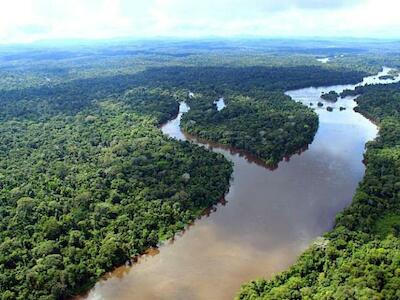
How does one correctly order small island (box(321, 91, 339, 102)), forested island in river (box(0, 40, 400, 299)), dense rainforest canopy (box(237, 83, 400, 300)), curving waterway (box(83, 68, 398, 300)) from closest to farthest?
dense rainforest canopy (box(237, 83, 400, 300))
forested island in river (box(0, 40, 400, 299))
curving waterway (box(83, 68, 398, 300))
small island (box(321, 91, 339, 102))

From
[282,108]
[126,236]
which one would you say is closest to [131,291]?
[126,236]

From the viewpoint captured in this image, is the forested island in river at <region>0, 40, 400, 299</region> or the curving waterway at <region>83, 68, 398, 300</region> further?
the curving waterway at <region>83, 68, 398, 300</region>

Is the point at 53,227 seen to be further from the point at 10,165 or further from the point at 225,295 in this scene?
the point at 10,165

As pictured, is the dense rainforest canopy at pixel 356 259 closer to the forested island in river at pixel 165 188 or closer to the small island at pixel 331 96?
the forested island in river at pixel 165 188

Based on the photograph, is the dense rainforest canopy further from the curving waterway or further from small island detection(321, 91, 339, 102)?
small island detection(321, 91, 339, 102)

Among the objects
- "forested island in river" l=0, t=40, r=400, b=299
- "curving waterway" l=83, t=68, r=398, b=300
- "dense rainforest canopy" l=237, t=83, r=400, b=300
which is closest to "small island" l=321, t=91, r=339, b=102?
"forested island in river" l=0, t=40, r=400, b=299

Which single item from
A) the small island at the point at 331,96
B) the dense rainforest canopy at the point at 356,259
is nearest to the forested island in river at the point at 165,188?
the dense rainforest canopy at the point at 356,259

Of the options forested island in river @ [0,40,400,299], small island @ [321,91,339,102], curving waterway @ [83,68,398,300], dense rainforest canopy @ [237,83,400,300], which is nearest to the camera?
dense rainforest canopy @ [237,83,400,300]
